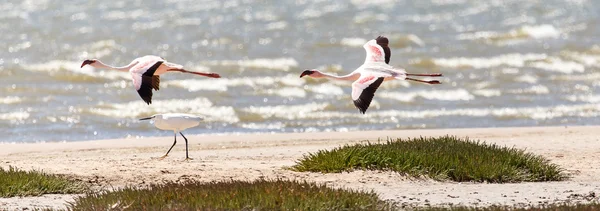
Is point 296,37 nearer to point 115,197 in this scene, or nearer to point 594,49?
point 594,49

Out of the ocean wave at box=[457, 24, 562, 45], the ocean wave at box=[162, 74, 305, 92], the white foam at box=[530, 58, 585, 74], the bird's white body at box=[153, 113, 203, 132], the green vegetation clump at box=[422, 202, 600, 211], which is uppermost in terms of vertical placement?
the ocean wave at box=[457, 24, 562, 45]

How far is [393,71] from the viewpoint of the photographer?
14172mm

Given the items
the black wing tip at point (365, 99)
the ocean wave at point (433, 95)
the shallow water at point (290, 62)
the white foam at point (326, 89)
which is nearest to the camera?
the black wing tip at point (365, 99)

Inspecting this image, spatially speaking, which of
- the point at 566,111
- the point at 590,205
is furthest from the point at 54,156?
the point at 566,111

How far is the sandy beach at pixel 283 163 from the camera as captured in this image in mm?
12859

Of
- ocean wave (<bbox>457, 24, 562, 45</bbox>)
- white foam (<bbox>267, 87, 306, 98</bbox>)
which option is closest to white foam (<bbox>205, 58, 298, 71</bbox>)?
white foam (<bbox>267, 87, 306, 98</bbox>)

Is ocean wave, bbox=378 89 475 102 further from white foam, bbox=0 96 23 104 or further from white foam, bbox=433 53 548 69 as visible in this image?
white foam, bbox=0 96 23 104

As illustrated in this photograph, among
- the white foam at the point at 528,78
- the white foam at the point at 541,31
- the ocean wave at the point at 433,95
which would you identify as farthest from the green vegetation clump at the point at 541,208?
the white foam at the point at 541,31

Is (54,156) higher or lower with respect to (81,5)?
lower

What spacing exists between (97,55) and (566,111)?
1400cm

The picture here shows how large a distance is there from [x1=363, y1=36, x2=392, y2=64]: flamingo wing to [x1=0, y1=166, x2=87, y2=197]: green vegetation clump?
12.6 ft

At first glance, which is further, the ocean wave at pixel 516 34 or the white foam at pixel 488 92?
the ocean wave at pixel 516 34

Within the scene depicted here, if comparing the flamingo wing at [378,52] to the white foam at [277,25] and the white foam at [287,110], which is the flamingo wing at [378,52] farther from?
the white foam at [277,25]

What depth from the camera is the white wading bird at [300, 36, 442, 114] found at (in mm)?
12797
